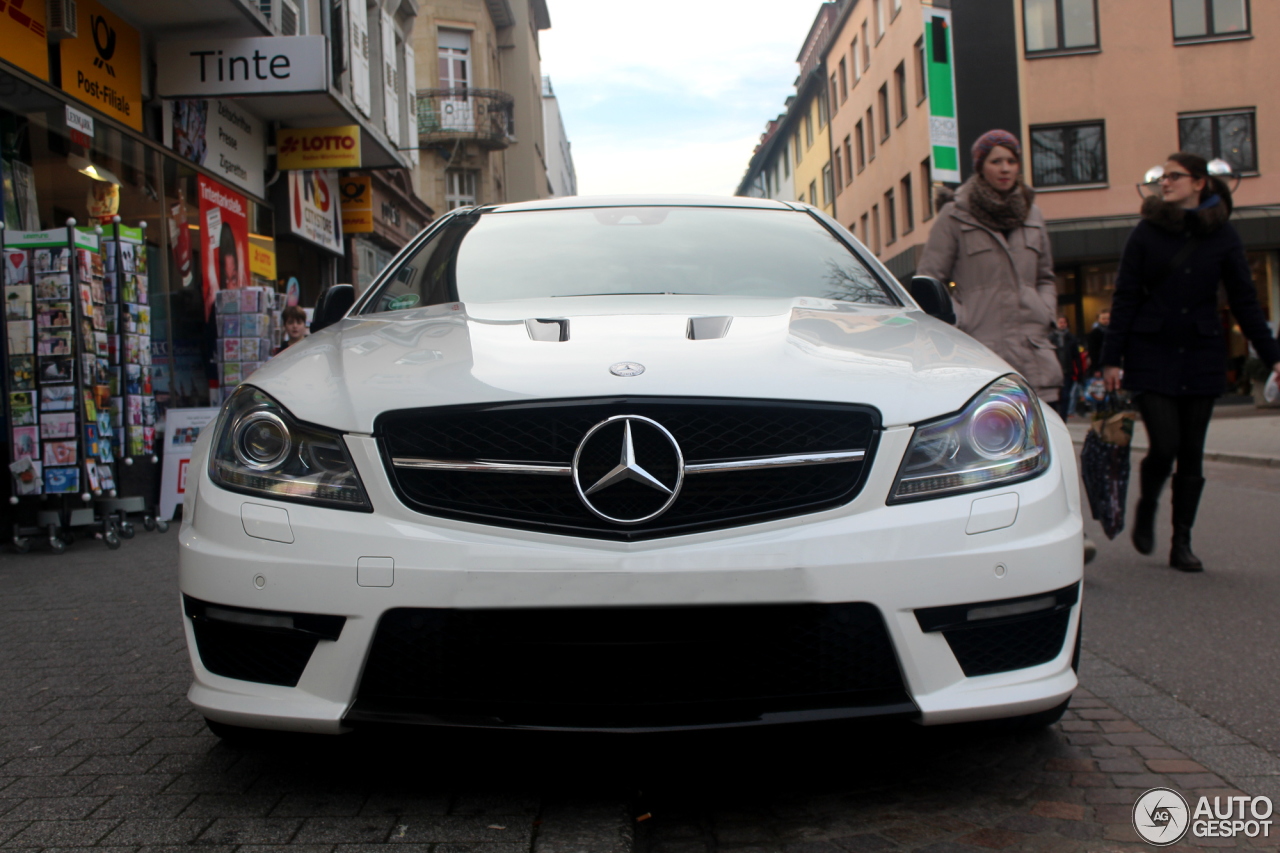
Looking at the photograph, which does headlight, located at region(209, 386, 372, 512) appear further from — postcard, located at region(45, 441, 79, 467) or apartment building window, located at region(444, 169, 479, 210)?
apartment building window, located at region(444, 169, 479, 210)

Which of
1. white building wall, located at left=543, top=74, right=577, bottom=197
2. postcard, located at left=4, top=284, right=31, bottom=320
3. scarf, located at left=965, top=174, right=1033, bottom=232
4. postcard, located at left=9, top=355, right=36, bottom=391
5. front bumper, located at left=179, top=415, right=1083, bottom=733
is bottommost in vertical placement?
front bumper, located at left=179, top=415, right=1083, bottom=733

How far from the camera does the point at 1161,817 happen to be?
8.10ft

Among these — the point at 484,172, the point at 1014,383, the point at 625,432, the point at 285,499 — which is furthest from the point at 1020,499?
the point at 484,172

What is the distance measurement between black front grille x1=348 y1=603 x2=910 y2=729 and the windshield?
1.46m

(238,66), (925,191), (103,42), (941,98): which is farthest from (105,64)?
(925,191)

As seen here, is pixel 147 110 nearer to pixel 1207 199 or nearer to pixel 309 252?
pixel 309 252

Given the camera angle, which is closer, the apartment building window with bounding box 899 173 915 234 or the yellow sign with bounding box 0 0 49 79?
the yellow sign with bounding box 0 0 49 79

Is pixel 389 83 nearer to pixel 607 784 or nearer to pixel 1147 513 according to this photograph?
pixel 1147 513

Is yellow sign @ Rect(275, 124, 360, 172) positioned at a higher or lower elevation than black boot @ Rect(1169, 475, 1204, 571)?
higher

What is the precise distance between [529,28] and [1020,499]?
162 feet

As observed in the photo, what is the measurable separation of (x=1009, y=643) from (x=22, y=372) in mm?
7022

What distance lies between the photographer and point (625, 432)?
2432mm

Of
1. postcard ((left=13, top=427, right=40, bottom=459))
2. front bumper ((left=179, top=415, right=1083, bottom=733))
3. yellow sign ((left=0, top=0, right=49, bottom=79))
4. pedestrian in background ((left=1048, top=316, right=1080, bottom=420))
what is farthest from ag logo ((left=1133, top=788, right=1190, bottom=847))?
pedestrian in background ((left=1048, top=316, right=1080, bottom=420))

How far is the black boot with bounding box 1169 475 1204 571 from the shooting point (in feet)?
18.3
